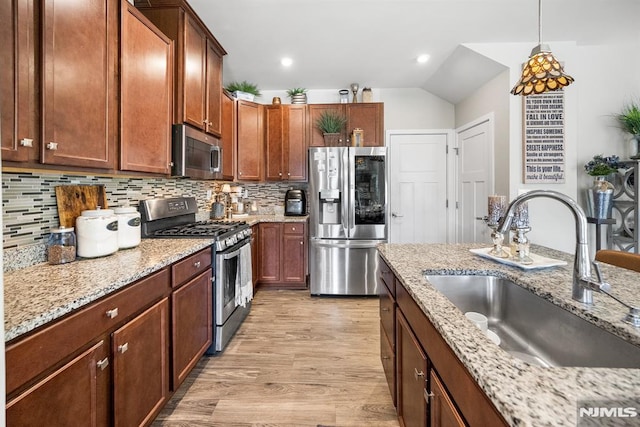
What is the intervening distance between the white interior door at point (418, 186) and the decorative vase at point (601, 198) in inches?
59.2

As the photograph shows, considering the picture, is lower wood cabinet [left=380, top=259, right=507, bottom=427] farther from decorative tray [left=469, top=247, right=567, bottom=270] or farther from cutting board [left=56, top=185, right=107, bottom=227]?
cutting board [left=56, top=185, right=107, bottom=227]

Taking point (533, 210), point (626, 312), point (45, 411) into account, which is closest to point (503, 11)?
point (533, 210)

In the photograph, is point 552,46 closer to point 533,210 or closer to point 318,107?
point 533,210

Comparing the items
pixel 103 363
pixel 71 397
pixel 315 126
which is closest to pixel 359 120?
pixel 315 126

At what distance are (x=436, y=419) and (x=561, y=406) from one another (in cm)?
49

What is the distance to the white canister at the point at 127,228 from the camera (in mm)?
1693

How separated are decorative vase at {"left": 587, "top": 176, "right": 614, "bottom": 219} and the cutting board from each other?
401 cm

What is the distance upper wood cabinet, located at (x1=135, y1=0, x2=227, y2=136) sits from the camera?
2.15 m

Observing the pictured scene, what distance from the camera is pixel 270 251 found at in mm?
3582

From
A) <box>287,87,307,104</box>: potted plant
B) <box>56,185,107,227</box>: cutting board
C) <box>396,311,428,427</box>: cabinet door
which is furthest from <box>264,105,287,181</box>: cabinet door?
<box>396,311,428,427</box>: cabinet door

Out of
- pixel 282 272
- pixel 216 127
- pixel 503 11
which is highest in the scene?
pixel 503 11

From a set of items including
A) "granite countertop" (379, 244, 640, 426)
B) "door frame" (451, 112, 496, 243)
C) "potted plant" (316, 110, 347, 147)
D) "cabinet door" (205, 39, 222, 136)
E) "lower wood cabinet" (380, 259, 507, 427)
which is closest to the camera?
"granite countertop" (379, 244, 640, 426)

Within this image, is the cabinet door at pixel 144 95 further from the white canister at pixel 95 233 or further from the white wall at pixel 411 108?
the white wall at pixel 411 108

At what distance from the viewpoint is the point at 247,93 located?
364cm
